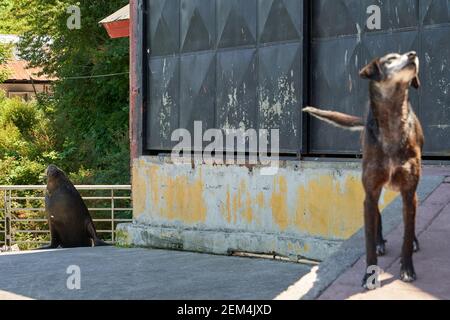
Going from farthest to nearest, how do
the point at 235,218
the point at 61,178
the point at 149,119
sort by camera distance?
the point at 61,178, the point at 149,119, the point at 235,218

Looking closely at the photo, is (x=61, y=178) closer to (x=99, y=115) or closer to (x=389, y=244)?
(x=389, y=244)

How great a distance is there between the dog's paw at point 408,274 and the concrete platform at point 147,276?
131cm

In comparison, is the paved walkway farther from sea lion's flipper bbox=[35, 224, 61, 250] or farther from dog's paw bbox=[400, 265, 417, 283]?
sea lion's flipper bbox=[35, 224, 61, 250]

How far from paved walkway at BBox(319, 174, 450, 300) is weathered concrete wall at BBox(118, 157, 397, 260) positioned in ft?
4.38

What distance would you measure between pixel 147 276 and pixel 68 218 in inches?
207

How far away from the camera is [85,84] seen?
31781 mm

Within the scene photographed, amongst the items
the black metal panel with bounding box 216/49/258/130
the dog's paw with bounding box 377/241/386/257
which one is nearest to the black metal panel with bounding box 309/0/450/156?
the black metal panel with bounding box 216/49/258/130

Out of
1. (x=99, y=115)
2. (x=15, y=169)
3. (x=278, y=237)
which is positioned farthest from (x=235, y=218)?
(x=15, y=169)

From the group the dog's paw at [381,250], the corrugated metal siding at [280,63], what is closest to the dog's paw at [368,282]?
the dog's paw at [381,250]

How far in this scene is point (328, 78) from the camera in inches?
370

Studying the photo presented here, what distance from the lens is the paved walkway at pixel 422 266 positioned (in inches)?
225

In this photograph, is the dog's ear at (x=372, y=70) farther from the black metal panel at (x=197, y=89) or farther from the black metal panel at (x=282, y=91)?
the black metal panel at (x=197, y=89)

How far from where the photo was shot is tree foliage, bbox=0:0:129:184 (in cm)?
2914
